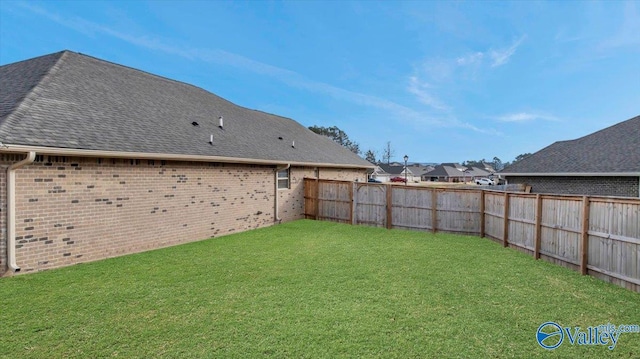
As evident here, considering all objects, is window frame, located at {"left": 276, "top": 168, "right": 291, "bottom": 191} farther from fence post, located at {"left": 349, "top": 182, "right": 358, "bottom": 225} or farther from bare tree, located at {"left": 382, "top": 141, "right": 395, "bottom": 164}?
bare tree, located at {"left": 382, "top": 141, "right": 395, "bottom": 164}

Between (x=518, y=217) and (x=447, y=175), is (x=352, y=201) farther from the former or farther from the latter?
(x=447, y=175)

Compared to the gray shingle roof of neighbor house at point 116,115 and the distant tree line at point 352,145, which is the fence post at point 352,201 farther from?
the distant tree line at point 352,145

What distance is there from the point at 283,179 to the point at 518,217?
8.67m

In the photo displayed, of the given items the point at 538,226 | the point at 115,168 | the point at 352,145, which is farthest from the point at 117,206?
the point at 352,145

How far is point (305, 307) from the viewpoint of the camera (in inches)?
173

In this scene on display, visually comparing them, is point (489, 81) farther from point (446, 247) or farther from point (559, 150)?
point (446, 247)

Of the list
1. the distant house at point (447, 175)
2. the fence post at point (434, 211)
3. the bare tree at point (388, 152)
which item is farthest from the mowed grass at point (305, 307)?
the bare tree at point (388, 152)

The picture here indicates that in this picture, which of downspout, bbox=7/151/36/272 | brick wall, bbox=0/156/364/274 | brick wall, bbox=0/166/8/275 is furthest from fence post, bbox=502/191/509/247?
brick wall, bbox=0/166/8/275

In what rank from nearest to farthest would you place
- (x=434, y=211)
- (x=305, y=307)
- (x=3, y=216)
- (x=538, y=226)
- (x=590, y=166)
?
(x=305, y=307)
(x=3, y=216)
(x=538, y=226)
(x=434, y=211)
(x=590, y=166)

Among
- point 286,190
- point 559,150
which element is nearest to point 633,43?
point 559,150

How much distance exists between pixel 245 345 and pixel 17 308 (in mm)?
3664

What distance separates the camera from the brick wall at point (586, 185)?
1219 cm

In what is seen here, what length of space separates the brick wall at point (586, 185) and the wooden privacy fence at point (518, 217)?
7.33 meters

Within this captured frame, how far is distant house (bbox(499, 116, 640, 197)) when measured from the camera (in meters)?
12.5
